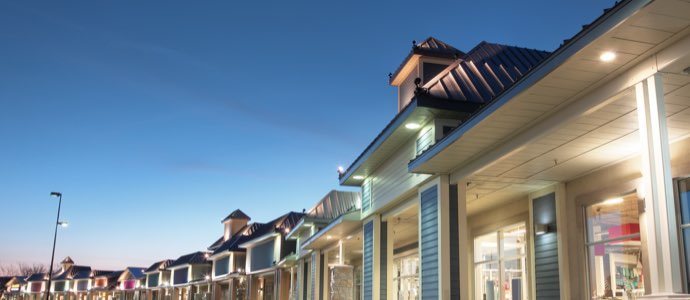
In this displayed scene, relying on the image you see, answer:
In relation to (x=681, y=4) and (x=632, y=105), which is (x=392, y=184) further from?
(x=681, y=4)

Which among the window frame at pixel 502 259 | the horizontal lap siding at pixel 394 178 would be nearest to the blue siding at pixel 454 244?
the horizontal lap siding at pixel 394 178

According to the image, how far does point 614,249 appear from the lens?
41.7 feet

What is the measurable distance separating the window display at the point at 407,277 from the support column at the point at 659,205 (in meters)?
19.2

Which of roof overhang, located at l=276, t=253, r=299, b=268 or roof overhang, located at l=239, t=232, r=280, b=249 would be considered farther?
roof overhang, located at l=239, t=232, r=280, b=249

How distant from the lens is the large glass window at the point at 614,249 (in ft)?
39.9

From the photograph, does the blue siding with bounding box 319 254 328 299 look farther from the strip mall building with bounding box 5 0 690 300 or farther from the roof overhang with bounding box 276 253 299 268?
the roof overhang with bounding box 276 253 299 268

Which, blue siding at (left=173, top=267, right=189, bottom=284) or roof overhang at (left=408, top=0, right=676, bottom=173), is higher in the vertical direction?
roof overhang at (left=408, top=0, right=676, bottom=173)

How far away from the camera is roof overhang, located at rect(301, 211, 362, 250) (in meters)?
21.4

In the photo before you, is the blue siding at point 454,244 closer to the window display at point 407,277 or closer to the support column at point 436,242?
the support column at point 436,242

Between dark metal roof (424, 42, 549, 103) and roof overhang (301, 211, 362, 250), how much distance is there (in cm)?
639

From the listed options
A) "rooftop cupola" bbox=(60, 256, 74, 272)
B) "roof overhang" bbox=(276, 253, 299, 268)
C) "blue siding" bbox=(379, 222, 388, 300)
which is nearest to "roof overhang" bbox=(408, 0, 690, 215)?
"blue siding" bbox=(379, 222, 388, 300)

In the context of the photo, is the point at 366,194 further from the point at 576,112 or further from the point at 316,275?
the point at 576,112

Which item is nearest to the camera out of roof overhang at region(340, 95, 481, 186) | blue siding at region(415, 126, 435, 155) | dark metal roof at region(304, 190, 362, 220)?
roof overhang at region(340, 95, 481, 186)

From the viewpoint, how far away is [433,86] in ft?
49.0
